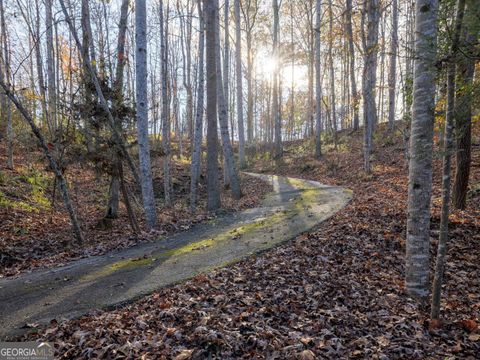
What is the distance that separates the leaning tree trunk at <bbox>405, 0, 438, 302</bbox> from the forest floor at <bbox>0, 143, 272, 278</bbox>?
617 centimetres

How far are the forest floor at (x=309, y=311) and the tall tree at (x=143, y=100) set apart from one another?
4334mm

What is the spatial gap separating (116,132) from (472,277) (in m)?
8.50

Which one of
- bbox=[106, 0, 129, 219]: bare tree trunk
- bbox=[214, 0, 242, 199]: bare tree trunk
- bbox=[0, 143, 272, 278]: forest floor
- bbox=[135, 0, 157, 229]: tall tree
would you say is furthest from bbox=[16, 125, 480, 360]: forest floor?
bbox=[214, 0, 242, 199]: bare tree trunk

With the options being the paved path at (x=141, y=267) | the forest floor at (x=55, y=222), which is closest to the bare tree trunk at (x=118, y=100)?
the forest floor at (x=55, y=222)

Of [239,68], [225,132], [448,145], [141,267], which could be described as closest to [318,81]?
[239,68]

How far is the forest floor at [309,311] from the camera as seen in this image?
3.56 metres

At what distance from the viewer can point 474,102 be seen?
4.40m

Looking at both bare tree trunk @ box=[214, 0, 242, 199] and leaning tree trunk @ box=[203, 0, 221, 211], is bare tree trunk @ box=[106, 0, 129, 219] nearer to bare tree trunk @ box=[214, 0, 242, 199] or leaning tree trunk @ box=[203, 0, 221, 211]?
leaning tree trunk @ box=[203, 0, 221, 211]

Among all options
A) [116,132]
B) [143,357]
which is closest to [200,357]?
[143,357]

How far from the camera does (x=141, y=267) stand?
6188 mm

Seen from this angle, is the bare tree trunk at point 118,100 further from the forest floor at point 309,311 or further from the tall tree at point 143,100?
the forest floor at point 309,311

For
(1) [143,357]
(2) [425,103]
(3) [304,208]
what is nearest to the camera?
(1) [143,357]

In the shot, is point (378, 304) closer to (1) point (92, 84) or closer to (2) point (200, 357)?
(2) point (200, 357)

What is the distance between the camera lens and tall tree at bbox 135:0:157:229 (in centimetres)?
875
